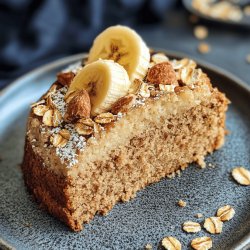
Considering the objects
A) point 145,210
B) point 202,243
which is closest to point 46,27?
point 145,210

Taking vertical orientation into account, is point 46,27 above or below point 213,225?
above

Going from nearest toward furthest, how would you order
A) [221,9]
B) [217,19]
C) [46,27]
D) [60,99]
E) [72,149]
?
[72,149]
[60,99]
[46,27]
[217,19]
[221,9]

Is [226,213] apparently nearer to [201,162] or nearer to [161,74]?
[201,162]

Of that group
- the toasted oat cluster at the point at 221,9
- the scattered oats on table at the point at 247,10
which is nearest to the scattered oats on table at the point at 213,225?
the toasted oat cluster at the point at 221,9

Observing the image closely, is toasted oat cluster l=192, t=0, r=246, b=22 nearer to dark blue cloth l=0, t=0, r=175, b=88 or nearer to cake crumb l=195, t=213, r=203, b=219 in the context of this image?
dark blue cloth l=0, t=0, r=175, b=88

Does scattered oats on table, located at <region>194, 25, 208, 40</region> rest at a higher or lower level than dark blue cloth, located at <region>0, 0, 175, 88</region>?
lower

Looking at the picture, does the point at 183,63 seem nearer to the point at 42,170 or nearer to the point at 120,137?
the point at 120,137

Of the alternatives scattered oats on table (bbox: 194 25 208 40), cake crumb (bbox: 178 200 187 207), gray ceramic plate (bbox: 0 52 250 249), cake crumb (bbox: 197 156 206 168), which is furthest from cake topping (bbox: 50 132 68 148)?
scattered oats on table (bbox: 194 25 208 40)
